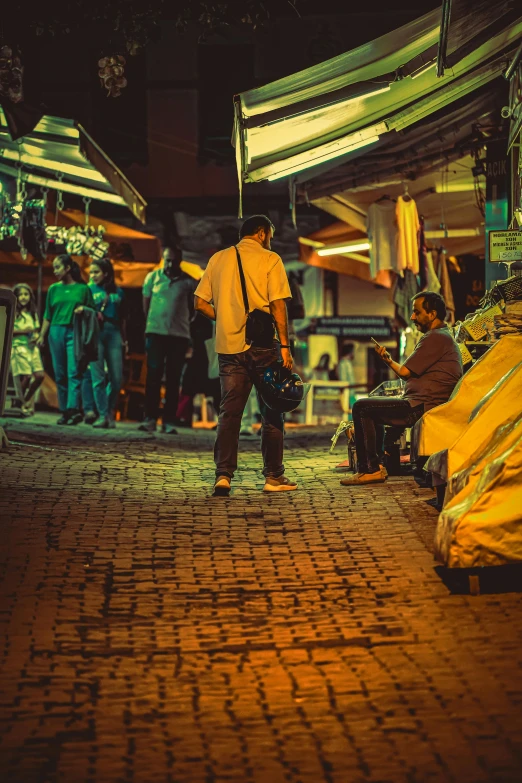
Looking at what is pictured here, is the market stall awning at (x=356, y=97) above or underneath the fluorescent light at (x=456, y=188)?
above

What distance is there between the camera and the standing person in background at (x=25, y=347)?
51.8 ft

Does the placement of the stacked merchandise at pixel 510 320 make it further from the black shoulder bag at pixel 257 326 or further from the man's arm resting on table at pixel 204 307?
the man's arm resting on table at pixel 204 307

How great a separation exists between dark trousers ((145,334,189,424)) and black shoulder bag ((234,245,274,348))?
553cm

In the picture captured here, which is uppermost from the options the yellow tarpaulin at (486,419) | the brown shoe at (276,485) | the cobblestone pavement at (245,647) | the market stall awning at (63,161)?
the market stall awning at (63,161)

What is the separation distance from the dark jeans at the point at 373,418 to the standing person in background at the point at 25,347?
8.04 m

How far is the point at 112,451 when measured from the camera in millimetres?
11438

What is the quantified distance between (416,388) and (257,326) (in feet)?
4.69

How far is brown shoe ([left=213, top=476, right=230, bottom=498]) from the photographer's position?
8.53 metres

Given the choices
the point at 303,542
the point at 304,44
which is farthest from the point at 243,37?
the point at 303,542

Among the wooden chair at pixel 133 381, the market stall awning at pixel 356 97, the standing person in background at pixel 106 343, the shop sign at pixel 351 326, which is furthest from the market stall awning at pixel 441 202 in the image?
the shop sign at pixel 351 326

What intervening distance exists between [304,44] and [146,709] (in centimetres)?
2213

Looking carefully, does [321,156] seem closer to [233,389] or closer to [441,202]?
[233,389]

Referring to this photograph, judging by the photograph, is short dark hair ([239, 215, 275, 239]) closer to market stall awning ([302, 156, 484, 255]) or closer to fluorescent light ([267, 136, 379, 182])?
fluorescent light ([267, 136, 379, 182])

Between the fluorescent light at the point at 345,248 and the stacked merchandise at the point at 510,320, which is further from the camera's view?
the fluorescent light at the point at 345,248
